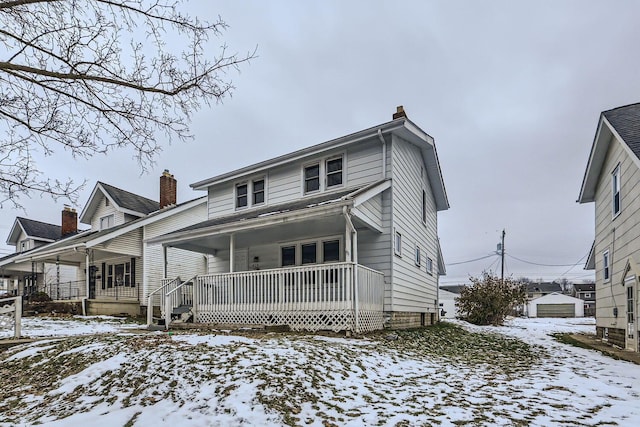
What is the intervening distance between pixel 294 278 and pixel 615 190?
958 cm

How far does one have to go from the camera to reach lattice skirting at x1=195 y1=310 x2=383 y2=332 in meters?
10.3

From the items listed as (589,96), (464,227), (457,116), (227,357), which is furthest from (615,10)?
(464,227)

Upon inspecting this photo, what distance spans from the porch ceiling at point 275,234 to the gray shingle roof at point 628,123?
6.89 meters

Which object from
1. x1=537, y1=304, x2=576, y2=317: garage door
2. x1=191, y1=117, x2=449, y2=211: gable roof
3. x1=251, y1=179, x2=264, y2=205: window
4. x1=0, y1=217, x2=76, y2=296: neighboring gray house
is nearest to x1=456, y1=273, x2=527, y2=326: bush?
x1=191, y1=117, x2=449, y2=211: gable roof

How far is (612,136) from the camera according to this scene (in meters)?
11.4

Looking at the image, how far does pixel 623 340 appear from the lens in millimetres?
10719

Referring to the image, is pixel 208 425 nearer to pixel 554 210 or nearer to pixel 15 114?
pixel 15 114

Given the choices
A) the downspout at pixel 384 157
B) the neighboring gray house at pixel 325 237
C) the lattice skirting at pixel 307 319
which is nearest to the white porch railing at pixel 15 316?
the neighboring gray house at pixel 325 237

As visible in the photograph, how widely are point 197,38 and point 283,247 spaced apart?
9933mm

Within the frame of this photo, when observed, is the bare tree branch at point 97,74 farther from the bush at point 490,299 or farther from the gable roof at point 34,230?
the gable roof at point 34,230

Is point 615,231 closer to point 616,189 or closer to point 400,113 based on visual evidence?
point 616,189

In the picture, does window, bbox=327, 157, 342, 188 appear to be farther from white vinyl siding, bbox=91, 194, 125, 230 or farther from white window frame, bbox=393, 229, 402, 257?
white vinyl siding, bbox=91, 194, 125, 230

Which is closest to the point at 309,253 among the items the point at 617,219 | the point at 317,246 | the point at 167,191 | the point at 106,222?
the point at 317,246

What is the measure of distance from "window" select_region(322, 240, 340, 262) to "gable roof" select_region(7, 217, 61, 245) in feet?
92.7
